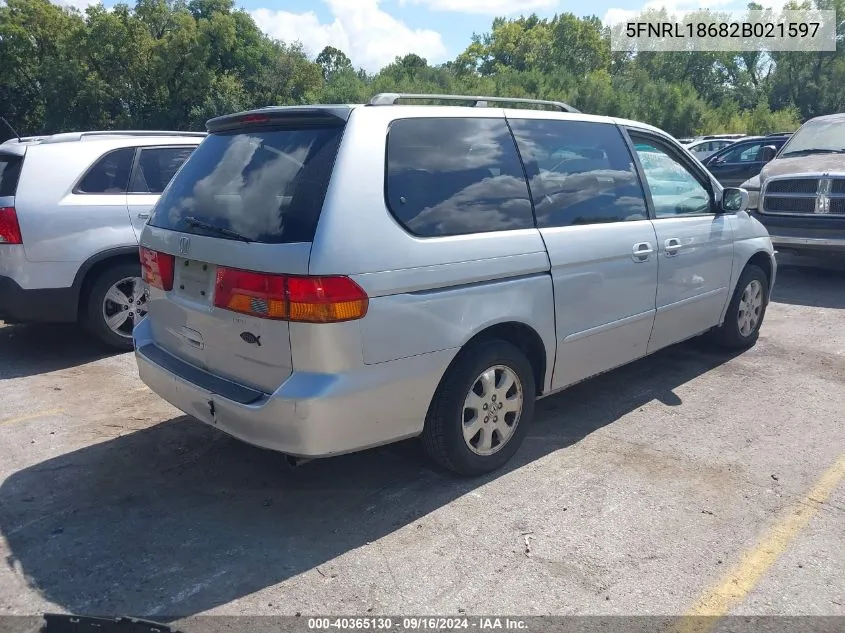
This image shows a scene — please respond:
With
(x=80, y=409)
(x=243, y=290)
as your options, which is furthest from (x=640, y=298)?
(x=80, y=409)

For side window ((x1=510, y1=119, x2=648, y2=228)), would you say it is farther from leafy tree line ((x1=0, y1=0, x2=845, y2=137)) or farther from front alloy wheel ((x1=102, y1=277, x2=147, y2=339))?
leafy tree line ((x1=0, y1=0, x2=845, y2=137))

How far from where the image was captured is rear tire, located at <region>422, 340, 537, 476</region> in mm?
3590

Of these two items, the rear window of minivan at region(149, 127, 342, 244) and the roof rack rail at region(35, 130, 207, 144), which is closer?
the rear window of minivan at region(149, 127, 342, 244)

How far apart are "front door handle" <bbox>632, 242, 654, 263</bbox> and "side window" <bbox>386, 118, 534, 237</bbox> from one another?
37.1 inches

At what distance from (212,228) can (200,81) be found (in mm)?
43557

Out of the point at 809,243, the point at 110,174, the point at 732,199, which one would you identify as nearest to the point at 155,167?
the point at 110,174

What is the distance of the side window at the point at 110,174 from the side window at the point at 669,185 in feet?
14.0

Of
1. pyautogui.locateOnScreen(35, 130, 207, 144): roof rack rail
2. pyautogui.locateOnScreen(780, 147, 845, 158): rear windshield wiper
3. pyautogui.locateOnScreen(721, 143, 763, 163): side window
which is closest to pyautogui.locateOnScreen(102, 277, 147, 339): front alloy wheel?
pyautogui.locateOnScreen(35, 130, 207, 144): roof rack rail

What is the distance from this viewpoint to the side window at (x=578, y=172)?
4.05 metres

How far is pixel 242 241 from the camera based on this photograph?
3.30m

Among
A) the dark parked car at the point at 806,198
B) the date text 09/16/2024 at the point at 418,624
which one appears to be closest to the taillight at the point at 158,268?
the date text 09/16/2024 at the point at 418,624

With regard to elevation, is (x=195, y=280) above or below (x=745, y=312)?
above

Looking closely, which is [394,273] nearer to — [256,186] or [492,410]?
[256,186]

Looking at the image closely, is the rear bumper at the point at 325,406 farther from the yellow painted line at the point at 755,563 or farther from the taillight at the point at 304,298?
the yellow painted line at the point at 755,563
